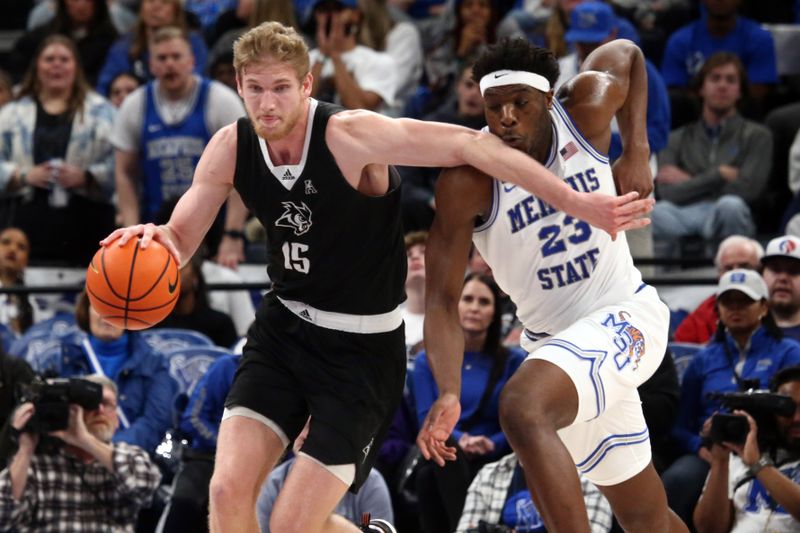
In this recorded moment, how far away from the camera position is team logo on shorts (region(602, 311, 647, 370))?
553 centimetres

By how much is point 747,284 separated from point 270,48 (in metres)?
3.46

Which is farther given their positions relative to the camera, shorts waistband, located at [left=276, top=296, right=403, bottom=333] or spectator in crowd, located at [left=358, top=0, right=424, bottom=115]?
spectator in crowd, located at [left=358, top=0, right=424, bottom=115]

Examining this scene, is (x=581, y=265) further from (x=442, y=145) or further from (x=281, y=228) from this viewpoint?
(x=281, y=228)

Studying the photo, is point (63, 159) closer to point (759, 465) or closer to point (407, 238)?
point (407, 238)

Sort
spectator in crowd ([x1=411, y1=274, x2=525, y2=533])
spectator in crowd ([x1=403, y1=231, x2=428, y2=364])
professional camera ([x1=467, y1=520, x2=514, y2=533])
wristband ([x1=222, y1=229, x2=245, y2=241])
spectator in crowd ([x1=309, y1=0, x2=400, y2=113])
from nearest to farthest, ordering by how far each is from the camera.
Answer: professional camera ([x1=467, y1=520, x2=514, y2=533])
spectator in crowd ([x1=411, y1=274, x2=525, y2=533])
spectator in crowd ([x1=403, y1=231, x2=428, y2=364])
wristband ([x1=222, y1=229, x2=245, y2=241])
spectator in crowd ([x1=309, y1=0, x2=400, y2=113])

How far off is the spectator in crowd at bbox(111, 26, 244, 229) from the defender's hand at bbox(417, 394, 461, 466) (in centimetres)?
488

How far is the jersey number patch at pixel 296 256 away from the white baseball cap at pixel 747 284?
308 centimetres

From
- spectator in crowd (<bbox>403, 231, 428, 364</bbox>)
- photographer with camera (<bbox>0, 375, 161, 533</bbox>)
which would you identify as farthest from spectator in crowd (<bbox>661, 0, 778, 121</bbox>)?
photographer with camera (<bbox>0, 375, 161, 533</bbox>)

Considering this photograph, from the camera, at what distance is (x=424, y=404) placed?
797 centimetres

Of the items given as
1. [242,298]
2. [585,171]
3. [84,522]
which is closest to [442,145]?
[585,171]

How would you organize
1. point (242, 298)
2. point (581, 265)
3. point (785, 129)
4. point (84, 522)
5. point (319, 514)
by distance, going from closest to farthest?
1. point (319, 514)
2. point (581, 265)
3. point (84, 522)
4. point (242, 298)
5. point (785, 129)

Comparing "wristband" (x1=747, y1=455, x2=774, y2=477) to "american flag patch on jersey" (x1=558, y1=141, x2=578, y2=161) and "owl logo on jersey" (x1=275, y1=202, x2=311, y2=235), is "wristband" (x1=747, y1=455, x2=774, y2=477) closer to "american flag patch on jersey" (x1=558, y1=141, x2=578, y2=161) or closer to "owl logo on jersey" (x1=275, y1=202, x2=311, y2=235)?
"american flag patch on jersey" (x1=558, y1=141, x2=578, y2=161)

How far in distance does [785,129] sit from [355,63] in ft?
10.7

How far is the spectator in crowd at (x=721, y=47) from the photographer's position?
10.7 meters
